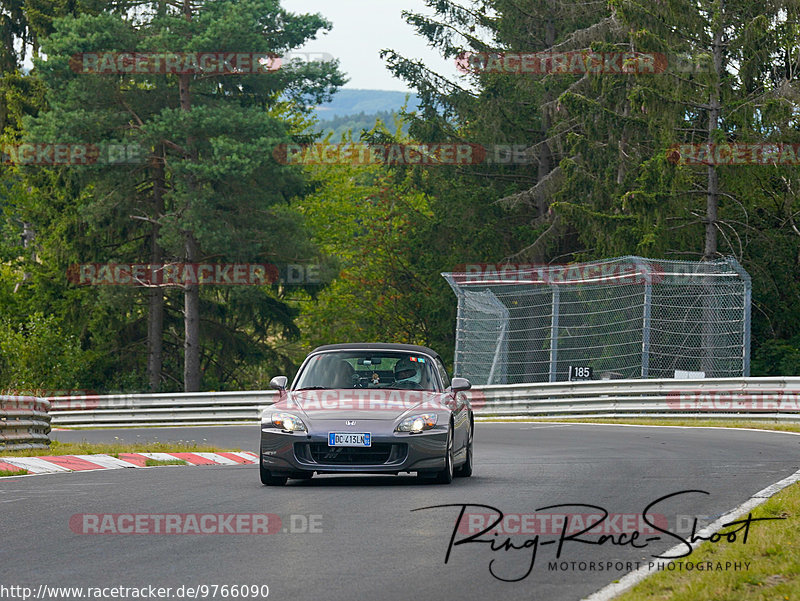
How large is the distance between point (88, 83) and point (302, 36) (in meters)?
7.77

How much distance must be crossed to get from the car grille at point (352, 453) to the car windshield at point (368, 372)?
4.12ft

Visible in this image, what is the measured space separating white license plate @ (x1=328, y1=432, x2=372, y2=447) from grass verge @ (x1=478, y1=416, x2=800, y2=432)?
13.5 m

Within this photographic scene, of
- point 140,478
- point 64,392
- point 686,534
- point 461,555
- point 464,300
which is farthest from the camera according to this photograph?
point 64,392

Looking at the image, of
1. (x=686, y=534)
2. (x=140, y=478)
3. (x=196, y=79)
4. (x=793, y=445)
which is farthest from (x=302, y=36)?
(x=686, y=534)

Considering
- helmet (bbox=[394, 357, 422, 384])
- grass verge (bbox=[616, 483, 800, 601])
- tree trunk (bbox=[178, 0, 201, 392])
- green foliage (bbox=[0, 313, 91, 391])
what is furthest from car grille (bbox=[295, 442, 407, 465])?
tree trunk (bbox=[178, 0, 201, 392])

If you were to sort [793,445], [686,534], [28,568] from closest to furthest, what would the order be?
[28,568]
[686,534]
[793,445]

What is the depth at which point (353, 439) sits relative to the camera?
12492mm

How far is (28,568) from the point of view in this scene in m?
7.70

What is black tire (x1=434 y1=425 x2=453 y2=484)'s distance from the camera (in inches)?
504

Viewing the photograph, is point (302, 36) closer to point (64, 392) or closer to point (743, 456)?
point (64, 392)

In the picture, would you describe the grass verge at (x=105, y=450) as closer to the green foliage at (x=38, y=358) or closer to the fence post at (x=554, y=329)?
the fence post at (x=554, y=329)

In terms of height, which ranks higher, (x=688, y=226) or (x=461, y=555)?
(x=688, y=226)

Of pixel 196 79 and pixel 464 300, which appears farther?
pixel 196 79

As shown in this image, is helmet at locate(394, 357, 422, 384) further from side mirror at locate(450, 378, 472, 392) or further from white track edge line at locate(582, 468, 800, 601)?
white track edge line at locate(582, 468, 800, 601)
